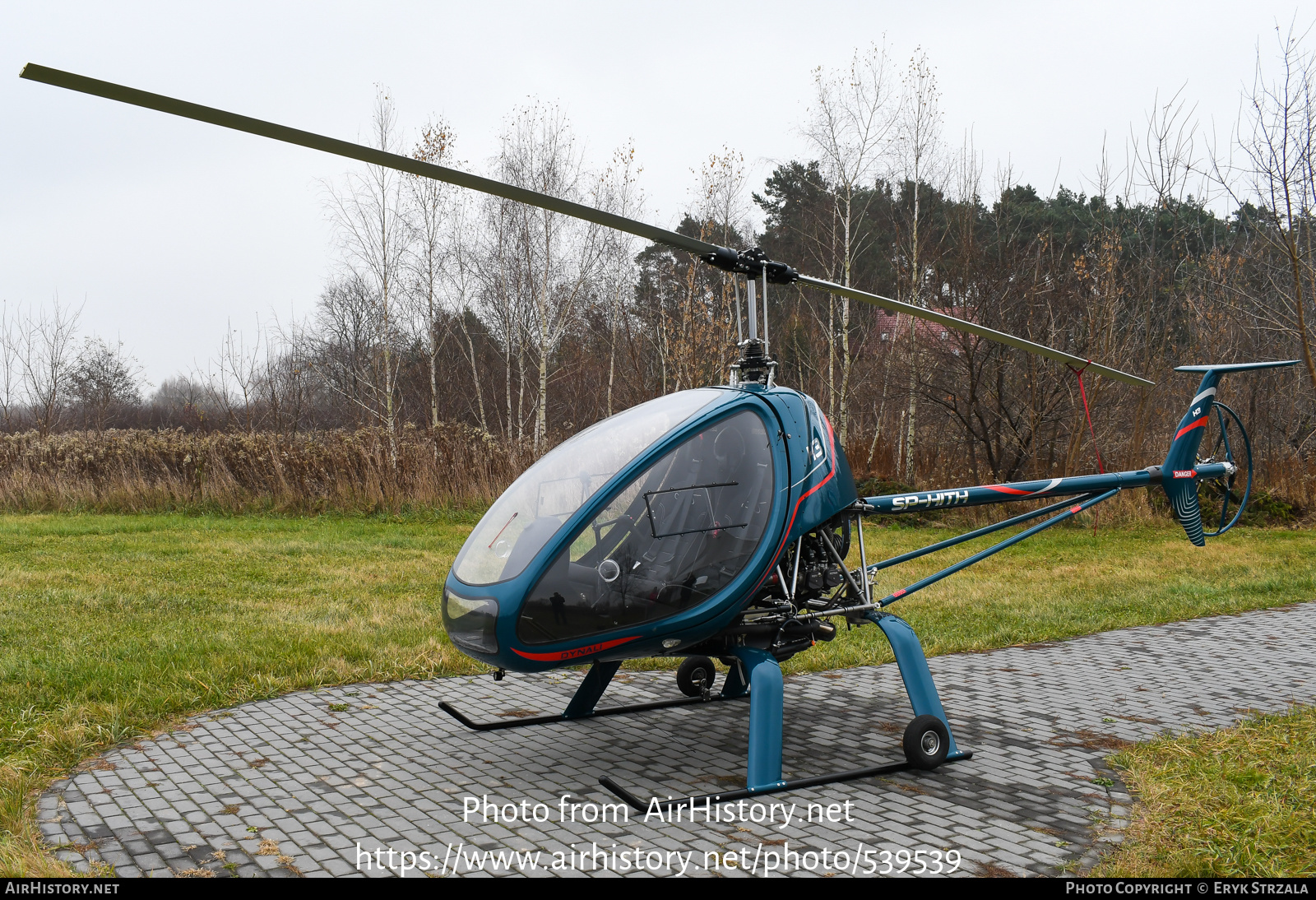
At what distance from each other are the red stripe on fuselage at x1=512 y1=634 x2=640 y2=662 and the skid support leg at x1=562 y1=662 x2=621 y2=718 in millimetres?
1181

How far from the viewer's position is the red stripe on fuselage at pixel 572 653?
3754 mm

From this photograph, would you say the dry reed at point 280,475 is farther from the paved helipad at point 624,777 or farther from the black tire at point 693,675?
the black tire at point 693,675

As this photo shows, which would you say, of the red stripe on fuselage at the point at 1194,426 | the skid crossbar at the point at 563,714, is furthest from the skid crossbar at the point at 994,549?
the skid crossbar at the point at 563,714

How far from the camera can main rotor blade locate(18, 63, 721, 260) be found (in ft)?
7.85

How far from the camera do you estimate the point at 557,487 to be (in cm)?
405

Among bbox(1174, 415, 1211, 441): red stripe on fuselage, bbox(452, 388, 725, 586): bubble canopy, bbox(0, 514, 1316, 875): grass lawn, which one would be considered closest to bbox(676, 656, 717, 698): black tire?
bbox(0, 514, 1316, 875): grass lawn

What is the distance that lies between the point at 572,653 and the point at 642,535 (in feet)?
1.84

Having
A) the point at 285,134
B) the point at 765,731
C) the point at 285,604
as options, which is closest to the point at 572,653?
the point at 765,731

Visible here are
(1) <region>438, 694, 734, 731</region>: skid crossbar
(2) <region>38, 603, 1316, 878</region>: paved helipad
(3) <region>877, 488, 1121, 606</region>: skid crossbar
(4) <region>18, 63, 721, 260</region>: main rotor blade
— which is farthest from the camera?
(1) <region>438, 694, 734, 731</region>: skid crossbar

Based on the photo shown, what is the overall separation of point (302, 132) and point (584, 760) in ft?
9.64

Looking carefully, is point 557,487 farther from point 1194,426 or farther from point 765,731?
point 1194,426

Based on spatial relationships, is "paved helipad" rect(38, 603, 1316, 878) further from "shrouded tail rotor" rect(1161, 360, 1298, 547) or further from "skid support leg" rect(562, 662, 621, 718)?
Result: "shrouded tail rotor" rect(1161, 360, 1298, 547)

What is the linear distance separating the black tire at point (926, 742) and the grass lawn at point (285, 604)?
77.0 inches
